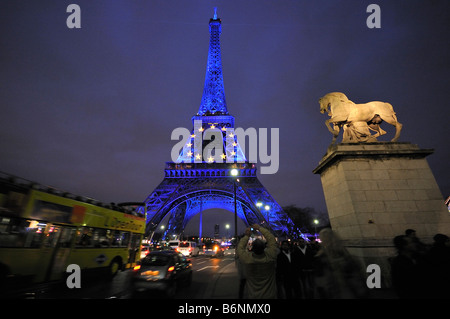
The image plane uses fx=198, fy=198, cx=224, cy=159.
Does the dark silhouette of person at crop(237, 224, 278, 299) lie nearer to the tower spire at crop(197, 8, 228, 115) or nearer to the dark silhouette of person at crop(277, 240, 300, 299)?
the dark silhouette of person at crop(277, 240, 300, 299)

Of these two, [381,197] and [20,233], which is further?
[20,233]

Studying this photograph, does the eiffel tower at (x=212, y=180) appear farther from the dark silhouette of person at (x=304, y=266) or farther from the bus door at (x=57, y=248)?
the dark silhouette of person at (x=304, y=266)

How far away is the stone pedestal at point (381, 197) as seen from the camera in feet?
18.7

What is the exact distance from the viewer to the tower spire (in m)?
54.5

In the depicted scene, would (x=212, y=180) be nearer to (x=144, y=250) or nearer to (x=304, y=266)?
(x=144, y=250)

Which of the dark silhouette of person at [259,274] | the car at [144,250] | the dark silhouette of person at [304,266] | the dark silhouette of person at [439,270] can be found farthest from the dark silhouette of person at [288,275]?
the car at [144,250]

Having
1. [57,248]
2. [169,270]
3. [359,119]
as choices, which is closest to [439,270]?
[359,119]

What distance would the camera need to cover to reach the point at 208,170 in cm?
4375

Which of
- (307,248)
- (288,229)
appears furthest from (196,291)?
(288,229)

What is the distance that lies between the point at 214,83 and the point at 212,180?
32141 millimetres

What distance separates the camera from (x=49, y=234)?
8.32m

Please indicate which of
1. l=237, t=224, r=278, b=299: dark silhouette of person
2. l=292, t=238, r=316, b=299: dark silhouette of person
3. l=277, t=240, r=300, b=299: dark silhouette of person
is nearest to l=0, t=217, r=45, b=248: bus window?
l=237, t=224, r=278, b=299: dark silhouette of person

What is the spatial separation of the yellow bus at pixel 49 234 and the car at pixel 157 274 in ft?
14.4
